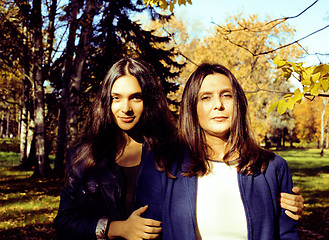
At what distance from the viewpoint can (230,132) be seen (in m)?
1.87

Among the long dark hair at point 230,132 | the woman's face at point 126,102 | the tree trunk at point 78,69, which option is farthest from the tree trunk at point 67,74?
the long dark hair at point 230,132

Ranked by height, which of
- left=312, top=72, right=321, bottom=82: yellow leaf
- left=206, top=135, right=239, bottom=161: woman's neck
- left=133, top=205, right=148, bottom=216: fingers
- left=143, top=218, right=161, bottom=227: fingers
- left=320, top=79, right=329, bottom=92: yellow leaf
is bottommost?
left=143, top=218, right=161, bottom=227: fingers

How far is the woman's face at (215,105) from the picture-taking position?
178cm

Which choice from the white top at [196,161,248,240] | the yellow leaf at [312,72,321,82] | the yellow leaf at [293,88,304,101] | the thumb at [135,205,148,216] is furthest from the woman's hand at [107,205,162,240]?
the yellow leaf at [312,72,321,82]

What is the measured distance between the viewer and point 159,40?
402 inches

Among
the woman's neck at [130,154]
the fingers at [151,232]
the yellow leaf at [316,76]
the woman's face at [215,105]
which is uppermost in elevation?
the yellow leaf at [316,76]

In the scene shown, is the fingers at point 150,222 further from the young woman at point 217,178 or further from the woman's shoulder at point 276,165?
the woman's shoulder at point 276,165

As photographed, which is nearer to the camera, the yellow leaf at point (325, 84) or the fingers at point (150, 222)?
the fingers at point (150, 222)

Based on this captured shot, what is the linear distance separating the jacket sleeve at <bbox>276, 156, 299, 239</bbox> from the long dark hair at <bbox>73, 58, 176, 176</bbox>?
33.6 inches

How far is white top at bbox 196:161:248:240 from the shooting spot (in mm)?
1628

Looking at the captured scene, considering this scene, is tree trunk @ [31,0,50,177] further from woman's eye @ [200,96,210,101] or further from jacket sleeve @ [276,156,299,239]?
jacket sleeve @ [276,156,299,239]

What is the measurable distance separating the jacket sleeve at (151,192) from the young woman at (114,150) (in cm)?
9

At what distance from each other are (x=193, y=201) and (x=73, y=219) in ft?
2.80

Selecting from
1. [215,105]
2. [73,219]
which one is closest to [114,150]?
[73,219]
